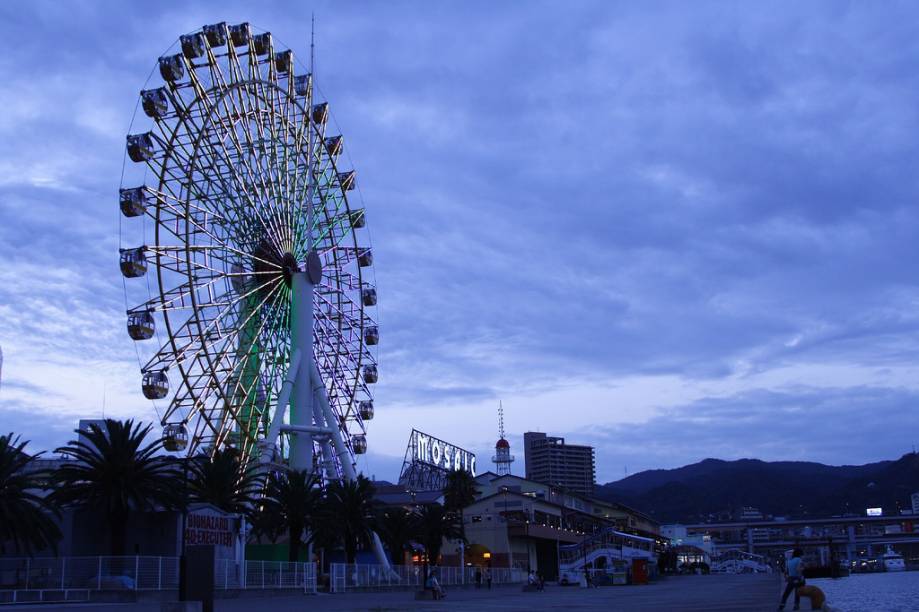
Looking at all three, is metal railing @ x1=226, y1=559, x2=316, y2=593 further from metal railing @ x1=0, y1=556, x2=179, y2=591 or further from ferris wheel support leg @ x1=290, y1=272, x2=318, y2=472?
ferris wheel support leg @ x1=290, y1=272, x2=318, y2=472

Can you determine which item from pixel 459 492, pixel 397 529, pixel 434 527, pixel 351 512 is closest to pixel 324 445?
pixel 351 512

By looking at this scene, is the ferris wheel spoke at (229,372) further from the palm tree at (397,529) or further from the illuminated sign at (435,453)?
the illuminated sign at (435,453)

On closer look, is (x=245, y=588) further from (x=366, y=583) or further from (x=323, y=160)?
(x=323, y=160)

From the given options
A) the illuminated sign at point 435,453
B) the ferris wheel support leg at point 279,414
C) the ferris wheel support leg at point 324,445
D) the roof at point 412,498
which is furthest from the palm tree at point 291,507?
the illuminated sign at point 435,453

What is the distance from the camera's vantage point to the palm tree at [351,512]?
5803 cm

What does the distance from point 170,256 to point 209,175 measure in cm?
549

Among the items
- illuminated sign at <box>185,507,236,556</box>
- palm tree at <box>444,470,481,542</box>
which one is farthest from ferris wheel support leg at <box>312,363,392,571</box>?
palm tree at <box>444,470,481,542</box>

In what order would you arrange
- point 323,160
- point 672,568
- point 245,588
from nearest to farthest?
1. point 245,588
2. point 323,160
3. point 672,568

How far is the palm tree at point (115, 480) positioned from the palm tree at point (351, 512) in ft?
51.9

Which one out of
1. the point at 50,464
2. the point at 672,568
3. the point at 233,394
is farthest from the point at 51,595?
the point at 672,568

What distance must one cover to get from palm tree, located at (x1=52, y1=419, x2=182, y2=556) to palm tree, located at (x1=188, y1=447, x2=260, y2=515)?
548cm

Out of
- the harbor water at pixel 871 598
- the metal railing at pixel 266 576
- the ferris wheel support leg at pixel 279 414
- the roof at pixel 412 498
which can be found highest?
the ferris wheel support leg at pixel 279 414

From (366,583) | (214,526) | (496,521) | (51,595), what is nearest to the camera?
(51,595)

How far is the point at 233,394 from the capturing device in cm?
5266
